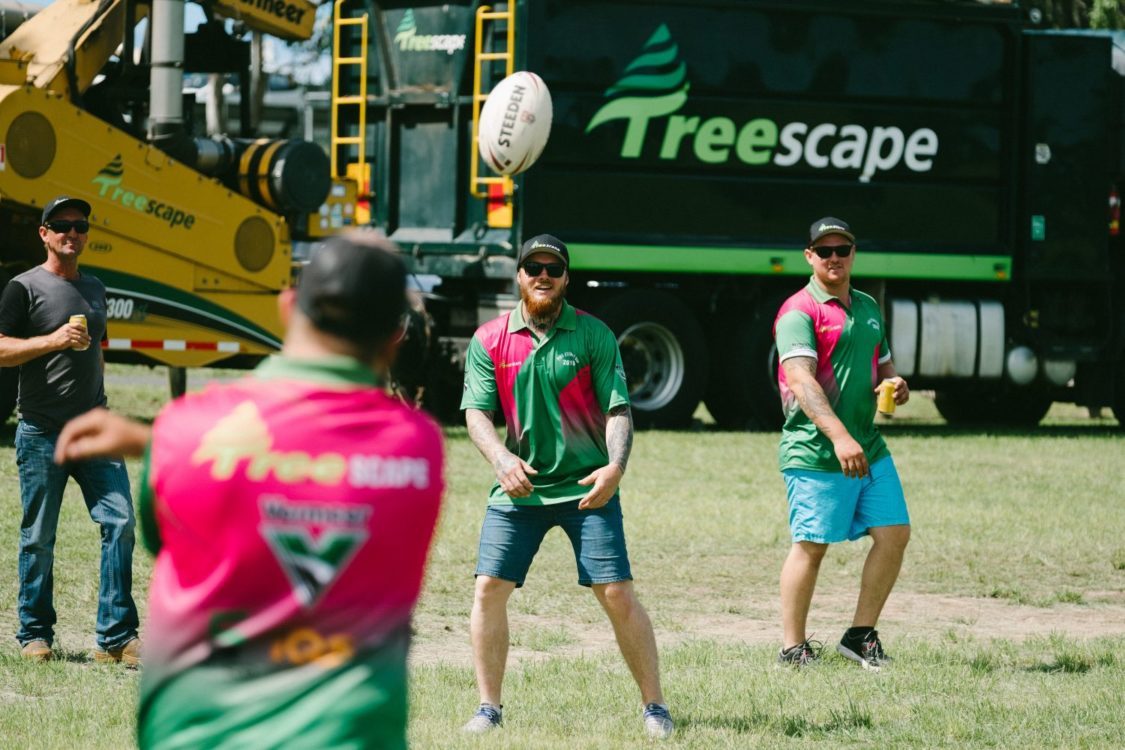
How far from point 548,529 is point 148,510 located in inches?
137

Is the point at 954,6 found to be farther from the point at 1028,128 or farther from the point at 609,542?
the point at 609,542

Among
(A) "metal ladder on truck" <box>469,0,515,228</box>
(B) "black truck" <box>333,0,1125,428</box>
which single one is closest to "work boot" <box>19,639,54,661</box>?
(B) "black truck" <box>333,0,1125,428</box>

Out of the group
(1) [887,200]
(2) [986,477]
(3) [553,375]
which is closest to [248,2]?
(1) [887,200]

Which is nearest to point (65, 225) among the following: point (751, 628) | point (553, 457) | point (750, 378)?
point (553, 457)

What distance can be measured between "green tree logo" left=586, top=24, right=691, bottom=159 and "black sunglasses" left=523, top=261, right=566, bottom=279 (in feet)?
35.6

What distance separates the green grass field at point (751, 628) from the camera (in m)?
6.55

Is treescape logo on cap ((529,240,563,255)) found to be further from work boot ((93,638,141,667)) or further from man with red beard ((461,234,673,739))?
work boot ((93,638,141,667))

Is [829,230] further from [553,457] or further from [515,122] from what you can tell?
[515,122]

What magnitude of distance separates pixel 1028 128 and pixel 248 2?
8171 millimetres

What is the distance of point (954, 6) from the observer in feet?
60.4

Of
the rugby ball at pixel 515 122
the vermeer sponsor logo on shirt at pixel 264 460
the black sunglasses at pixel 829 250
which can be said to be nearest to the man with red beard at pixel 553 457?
the black sunglasses at pixel 829 250

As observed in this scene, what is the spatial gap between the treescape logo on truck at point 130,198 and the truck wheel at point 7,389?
5.34ft

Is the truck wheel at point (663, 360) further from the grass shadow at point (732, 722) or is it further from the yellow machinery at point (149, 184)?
the grass shadow at point (732, 722)

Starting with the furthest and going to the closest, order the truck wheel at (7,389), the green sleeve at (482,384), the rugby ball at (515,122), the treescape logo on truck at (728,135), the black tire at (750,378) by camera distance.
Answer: the black tire at (750,378)
the treescape logo on truck at (728,135)
the rugby ball at (515,122)
the truck wheel at (7,389)
the green sleeve at (482,384)
